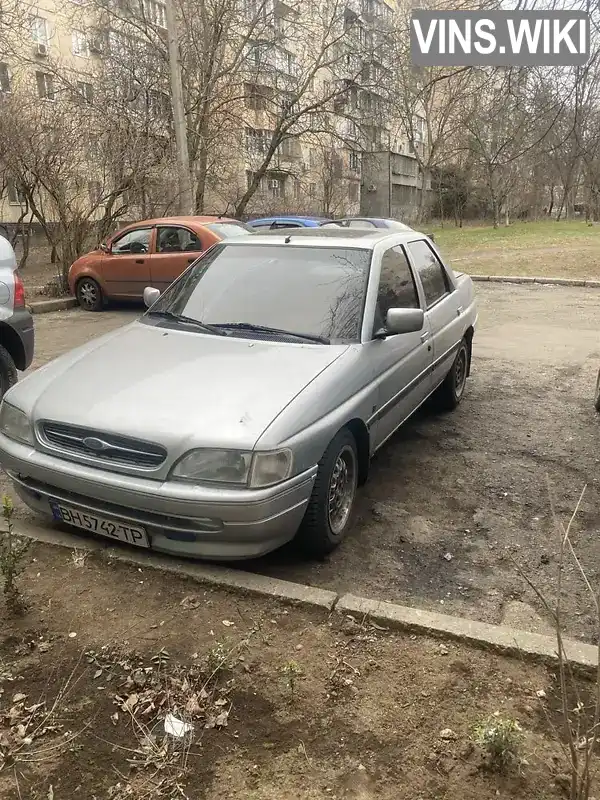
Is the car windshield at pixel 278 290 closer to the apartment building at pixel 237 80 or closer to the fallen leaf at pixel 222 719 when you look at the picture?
the fallen leaf at pixel 222 719

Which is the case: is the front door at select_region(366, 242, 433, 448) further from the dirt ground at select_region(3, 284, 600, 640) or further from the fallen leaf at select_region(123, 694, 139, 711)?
the fallen leaf at select_region(123, 694, 139, 711)

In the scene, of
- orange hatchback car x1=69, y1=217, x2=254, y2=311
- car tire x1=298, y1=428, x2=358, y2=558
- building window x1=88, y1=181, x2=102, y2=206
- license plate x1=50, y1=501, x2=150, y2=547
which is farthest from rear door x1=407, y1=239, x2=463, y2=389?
building window x1=88, y1=181, x2=102, y2=206

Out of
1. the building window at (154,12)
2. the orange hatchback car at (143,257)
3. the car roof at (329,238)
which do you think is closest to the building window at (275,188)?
the building window at (154,12)

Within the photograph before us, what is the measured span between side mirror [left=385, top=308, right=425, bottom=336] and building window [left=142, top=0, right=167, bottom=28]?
19.3 metres

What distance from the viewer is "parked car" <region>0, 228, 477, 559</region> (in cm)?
311

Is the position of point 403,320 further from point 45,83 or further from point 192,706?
point 45,83

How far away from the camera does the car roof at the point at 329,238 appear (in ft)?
15.3

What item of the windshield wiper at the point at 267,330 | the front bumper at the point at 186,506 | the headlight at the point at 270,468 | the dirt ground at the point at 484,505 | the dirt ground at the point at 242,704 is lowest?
the dirt ground at the point at 484,505

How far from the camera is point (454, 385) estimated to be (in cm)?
629

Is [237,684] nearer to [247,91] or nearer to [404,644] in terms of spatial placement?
[404,644]

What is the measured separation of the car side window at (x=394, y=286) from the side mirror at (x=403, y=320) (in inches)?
5.0

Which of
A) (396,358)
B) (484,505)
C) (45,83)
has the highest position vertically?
(45,83)

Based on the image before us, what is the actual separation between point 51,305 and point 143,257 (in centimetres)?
204

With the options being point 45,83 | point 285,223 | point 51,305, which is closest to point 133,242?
point 51,305
